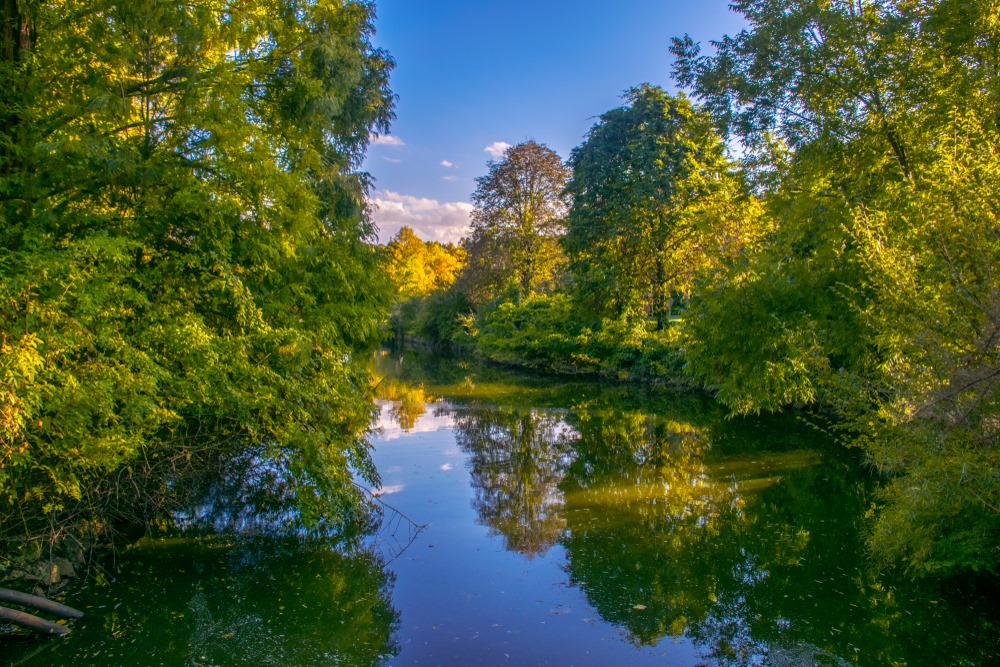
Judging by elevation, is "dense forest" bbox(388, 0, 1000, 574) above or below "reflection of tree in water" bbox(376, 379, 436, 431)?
above

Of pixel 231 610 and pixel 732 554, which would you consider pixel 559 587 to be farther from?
pixel 231 610

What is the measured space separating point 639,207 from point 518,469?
13.3m

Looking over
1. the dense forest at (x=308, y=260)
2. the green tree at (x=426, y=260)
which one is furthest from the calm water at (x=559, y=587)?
the green tree at (x=426, y=260)

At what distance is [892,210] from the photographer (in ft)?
27.3

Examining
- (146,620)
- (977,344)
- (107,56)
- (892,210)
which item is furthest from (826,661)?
(107,56)

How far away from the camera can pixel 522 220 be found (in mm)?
38062

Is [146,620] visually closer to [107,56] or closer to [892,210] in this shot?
[107,56]

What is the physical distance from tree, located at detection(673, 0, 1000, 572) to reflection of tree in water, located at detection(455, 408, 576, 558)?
398cm

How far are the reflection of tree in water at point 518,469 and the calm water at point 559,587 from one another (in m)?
0.06

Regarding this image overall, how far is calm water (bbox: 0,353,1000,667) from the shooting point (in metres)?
6.03

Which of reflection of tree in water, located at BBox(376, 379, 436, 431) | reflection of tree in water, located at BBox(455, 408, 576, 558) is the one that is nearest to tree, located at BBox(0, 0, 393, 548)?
reflection of tree in water, located at BBox(455, 408, 576, 558)

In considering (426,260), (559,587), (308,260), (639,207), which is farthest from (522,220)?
(426,260)

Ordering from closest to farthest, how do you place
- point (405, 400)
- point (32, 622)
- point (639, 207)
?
point (32, 622) < point (639, 207) < point (405, 400)

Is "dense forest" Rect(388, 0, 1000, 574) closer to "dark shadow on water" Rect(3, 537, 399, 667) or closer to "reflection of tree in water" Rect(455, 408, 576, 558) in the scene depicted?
"reflection of tree in water" Rect(455, 408, 576, 558)
